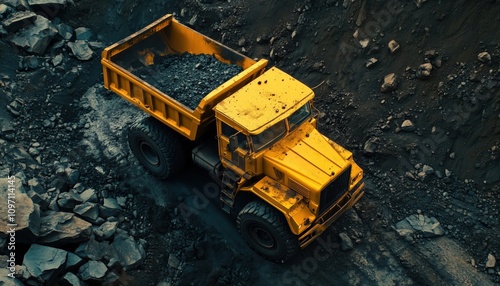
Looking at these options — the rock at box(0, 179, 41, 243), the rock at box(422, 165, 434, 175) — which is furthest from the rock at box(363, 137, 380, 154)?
the rock at box(0, 179, 41, 243)

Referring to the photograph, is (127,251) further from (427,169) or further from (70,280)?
(427,169)

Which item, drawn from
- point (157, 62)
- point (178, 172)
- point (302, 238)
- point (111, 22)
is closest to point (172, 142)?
point (178, 172)

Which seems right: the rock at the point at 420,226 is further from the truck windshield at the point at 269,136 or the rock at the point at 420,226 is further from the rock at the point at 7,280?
the rock at the point at 7,280

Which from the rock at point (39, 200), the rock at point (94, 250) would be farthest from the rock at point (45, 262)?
the rock at point (39, 200)

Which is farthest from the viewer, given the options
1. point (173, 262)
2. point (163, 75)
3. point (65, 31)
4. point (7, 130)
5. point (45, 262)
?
point (65, 31)

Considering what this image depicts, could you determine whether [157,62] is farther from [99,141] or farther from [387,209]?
[387,209]

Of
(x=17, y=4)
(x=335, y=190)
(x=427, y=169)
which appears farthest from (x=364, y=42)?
(x=17, y=4)

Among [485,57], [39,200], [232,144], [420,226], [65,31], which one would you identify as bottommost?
[420,226]
